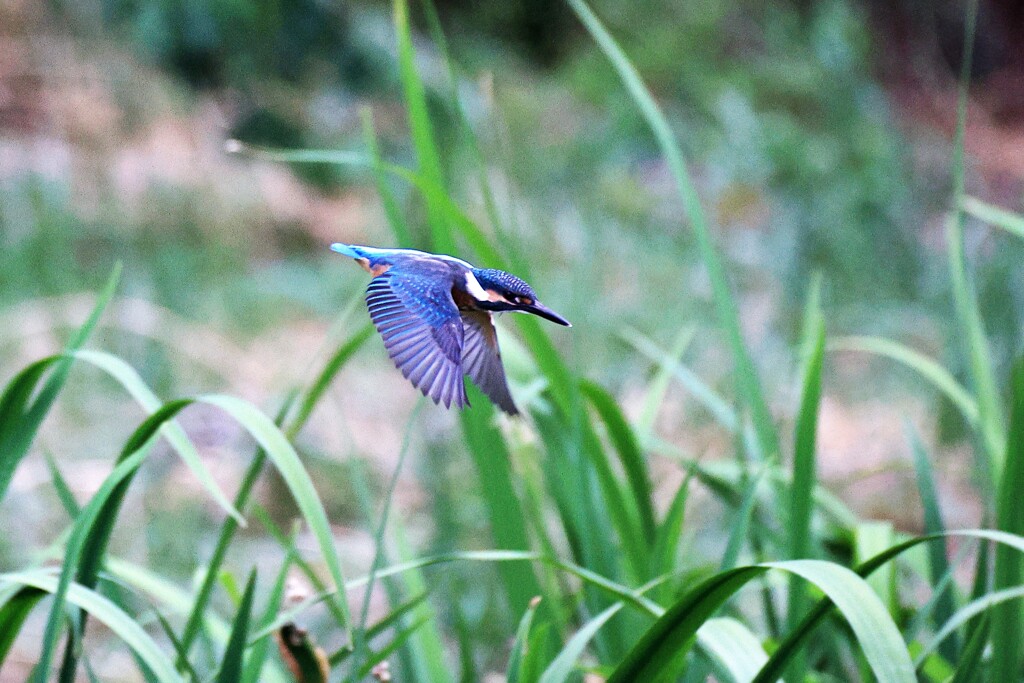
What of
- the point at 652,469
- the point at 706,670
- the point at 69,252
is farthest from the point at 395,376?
the point at 706,670

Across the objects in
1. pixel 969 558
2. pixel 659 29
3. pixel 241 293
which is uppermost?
pixel 659 29

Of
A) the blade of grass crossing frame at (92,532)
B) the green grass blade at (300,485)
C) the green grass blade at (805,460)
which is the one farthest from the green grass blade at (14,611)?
the green grass blade at (805,460)

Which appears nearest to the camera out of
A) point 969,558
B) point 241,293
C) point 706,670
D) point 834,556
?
point 706,670

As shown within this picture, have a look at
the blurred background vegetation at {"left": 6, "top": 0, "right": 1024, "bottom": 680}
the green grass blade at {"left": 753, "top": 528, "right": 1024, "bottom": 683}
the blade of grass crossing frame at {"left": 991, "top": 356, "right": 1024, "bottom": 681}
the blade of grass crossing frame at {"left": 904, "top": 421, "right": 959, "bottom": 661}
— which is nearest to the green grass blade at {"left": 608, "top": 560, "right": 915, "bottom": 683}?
the green grass blade at {"left": 753, "top": 528, "right": 1024, "bottom": 683}

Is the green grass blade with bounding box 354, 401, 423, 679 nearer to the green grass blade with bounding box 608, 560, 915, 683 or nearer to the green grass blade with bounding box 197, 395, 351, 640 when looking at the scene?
the green grass blade with bounding box 197, 395, 351, 640

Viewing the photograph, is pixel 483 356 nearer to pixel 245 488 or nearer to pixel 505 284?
pixel 505 284

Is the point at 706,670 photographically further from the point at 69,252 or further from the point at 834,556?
the point at 69,252
